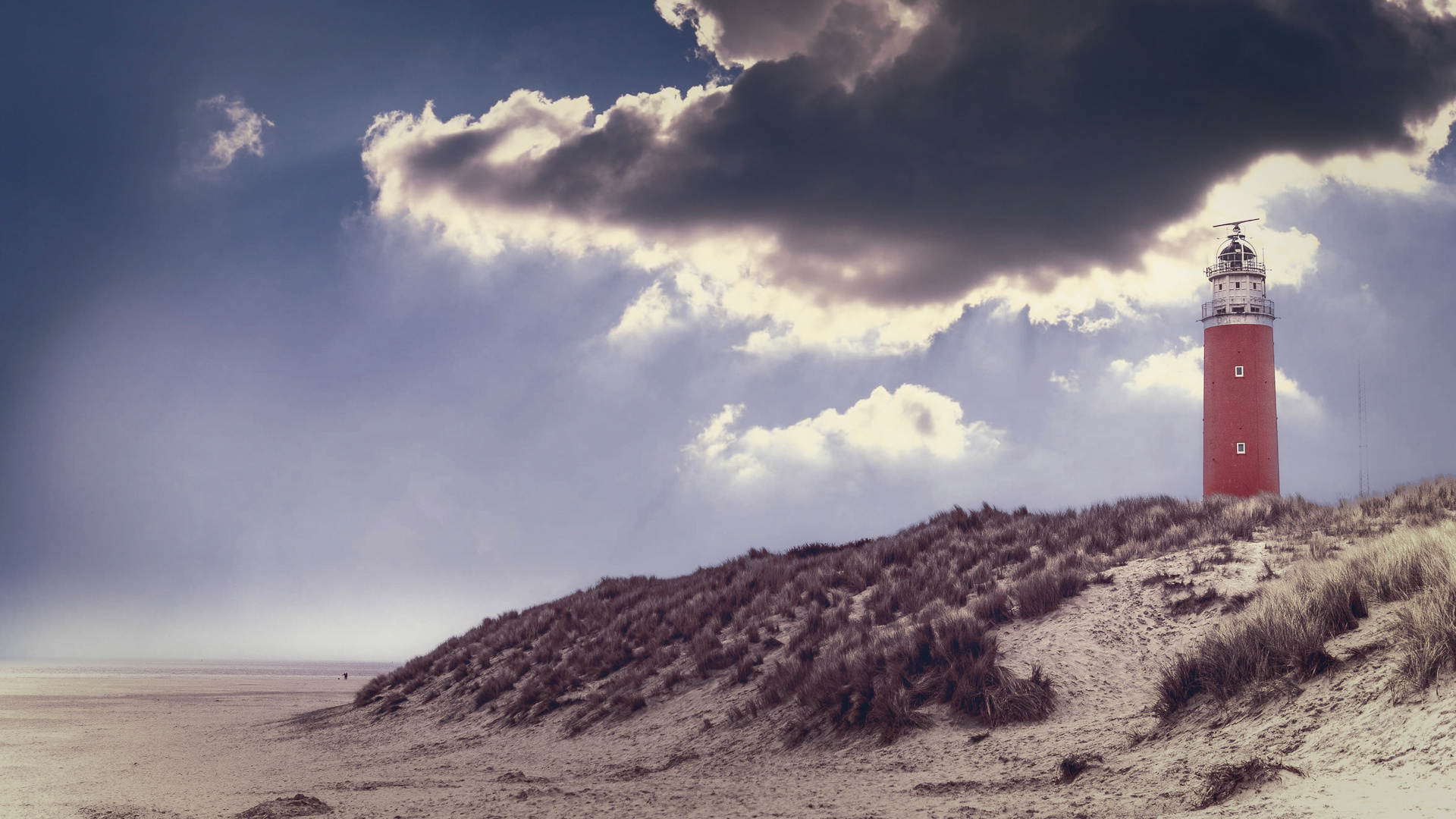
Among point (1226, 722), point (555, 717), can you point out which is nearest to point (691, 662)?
point (555, 717)

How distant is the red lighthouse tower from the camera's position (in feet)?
116

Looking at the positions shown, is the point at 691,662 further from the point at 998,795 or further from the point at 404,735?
the point at 998,795

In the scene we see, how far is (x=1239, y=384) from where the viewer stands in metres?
36.3

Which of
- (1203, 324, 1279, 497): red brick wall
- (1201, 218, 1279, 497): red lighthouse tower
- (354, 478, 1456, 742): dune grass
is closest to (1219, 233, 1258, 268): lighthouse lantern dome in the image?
(1201, 218, 1279, 497): red lighthouse tower

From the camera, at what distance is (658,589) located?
85.7 feet

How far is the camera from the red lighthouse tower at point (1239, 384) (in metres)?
35.4

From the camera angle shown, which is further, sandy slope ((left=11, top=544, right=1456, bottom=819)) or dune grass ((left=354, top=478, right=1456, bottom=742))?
dune grass ((left=354, top=478, right=1456, bottom=742))

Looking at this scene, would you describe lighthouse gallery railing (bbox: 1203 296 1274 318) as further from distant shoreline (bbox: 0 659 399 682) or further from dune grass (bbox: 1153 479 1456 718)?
distant shoreline (bbox: 0 659 399 682)

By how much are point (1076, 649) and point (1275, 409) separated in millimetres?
29302

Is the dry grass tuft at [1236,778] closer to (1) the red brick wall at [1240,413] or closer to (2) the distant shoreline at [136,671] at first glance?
(1) the red brick wall at [1240,413]

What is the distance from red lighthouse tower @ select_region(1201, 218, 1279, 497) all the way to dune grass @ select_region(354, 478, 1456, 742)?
1858 cm

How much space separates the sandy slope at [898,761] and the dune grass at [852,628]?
0.52 meters

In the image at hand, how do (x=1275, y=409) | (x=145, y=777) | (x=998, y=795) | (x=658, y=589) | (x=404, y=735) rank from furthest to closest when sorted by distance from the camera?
1. (x=1275, y=409)
2. (x=658, y=589)
3. (x=404, y=735)
4. (x=145, y=777)
5. (x=998, y=795)

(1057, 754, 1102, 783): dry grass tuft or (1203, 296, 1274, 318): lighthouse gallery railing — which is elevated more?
(1203, 296, 1274, 318): lighthouse gallery railing
